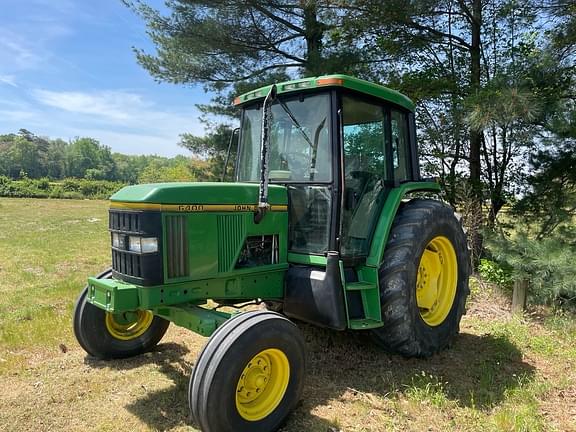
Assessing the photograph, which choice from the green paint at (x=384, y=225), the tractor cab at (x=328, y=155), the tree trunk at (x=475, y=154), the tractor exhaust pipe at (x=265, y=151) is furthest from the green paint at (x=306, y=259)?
the tree trunk at (x=475, y=154)

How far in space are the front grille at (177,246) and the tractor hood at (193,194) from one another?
13 centimetres

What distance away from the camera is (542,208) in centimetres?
662

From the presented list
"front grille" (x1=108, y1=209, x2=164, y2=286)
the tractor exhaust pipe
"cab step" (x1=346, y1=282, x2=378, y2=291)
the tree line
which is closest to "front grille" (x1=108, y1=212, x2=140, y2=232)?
"front grille" (x1=108, y1=209, x2=164, y2=286)

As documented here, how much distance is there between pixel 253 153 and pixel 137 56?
862 centimetres

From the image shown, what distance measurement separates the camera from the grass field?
301 cm

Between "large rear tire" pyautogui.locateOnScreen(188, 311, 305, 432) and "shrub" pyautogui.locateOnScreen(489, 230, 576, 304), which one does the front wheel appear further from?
"shrub" pyautogui.locateOnScreen(489, 230, 576, 304)

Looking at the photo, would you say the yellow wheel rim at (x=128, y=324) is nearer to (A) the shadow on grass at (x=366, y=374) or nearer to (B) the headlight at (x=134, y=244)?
(A) the shadow on grass at (x=366, y=374)

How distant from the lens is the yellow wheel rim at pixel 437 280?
14.0 ft

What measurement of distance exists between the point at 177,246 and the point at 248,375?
37.8 inches

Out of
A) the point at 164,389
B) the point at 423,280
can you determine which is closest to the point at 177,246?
the point at 164,389

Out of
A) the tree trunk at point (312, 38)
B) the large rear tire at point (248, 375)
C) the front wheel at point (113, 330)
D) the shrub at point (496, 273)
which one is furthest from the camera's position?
the tree trunk at point (312, 38)

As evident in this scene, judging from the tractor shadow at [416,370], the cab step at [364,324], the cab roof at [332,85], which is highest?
the cab roof at [332,85]

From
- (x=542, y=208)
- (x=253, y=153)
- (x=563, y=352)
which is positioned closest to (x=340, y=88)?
(x=253, y=153)

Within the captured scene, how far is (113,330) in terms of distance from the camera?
157 inches
